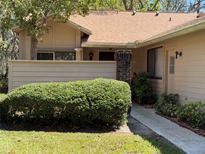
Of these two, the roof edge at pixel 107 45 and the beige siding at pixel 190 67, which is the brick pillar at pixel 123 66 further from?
the roof edge at pixel 107 45

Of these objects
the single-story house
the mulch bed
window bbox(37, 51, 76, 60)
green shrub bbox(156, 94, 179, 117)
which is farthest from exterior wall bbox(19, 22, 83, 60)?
the mulch bed

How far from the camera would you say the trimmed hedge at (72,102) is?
31.8ft

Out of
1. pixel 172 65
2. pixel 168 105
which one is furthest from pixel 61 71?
pixel 172 65

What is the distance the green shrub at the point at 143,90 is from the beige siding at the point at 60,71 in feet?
12.5

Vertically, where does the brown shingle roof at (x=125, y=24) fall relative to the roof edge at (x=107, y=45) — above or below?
above

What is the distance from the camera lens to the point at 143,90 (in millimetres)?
16672

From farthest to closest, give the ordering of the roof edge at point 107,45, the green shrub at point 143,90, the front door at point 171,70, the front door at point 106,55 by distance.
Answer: the front door at point 106,55
the roof edge at point 107,45
the green shrub at point 143,90
the front door at point 171,70

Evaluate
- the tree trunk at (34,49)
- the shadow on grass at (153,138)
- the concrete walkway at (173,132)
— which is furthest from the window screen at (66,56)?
the shadow on grass at (153,138)

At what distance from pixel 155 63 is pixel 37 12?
5845mm

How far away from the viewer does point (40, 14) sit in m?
15.8

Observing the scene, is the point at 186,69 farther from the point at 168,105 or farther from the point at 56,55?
the point at 56,55

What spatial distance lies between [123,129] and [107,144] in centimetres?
201

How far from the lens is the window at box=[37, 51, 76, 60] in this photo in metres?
18.8

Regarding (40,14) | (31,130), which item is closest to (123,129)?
(31,130)
